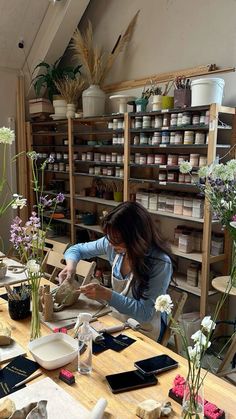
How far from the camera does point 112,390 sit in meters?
1.08

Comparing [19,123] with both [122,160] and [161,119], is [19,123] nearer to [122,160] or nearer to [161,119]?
[122,160]

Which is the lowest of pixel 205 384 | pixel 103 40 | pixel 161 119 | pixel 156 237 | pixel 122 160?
pixel 205 384

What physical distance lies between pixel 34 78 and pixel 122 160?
5.91 ft

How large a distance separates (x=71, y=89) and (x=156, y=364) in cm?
318

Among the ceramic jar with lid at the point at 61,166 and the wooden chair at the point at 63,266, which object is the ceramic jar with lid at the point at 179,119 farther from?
the ceramic jar with lid at the point at 61,166

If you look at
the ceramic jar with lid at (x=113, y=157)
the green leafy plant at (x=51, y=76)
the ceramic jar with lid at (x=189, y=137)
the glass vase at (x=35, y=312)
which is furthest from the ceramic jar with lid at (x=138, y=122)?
the glass vase at (x=35, y=312)

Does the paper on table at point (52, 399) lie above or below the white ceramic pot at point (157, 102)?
below

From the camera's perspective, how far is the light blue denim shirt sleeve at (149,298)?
5.35 ft

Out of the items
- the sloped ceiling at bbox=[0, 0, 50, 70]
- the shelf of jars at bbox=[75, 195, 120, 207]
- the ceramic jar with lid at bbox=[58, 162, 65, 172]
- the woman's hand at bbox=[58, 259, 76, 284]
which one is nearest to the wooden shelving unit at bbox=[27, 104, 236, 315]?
the shelf of jars at bbox=[75, 195, 120, 207]

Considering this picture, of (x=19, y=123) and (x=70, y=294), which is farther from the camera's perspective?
(x=19, y=123)

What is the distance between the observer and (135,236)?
1.67 m

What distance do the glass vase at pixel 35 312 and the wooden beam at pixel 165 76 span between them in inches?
86.3

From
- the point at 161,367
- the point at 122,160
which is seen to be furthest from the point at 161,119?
the point at 161,367

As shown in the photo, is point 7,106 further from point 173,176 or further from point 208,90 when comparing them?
point 208,90
